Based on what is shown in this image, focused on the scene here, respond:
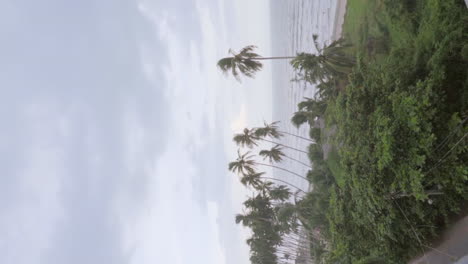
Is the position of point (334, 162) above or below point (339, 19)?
below

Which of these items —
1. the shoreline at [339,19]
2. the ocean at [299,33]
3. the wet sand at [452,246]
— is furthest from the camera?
the ocean at [299,33]

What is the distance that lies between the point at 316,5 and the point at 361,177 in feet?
102

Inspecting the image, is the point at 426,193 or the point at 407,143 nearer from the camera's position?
the point at 407,143

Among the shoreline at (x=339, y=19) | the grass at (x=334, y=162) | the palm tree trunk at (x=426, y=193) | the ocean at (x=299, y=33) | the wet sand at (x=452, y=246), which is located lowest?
the wet sand at (x=452, y=246)

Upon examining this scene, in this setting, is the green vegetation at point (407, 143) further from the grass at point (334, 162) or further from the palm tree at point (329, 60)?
the grass at point (334, 162)

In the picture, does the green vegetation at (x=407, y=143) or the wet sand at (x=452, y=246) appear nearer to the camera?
the green vegetation at (x=407, y=143)

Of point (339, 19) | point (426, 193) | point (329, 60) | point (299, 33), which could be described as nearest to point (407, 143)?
point (426, 193)

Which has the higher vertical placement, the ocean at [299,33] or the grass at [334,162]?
the ocean at [299,33]

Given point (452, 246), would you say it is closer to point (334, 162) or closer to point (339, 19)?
point (334, 162)

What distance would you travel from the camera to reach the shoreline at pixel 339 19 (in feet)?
91.1

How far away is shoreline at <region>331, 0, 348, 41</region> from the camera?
27766 millimetres

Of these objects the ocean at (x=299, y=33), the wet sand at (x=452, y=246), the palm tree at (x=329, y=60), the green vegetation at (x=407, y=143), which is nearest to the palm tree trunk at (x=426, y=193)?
the green vegetation at (x=407, y=143)

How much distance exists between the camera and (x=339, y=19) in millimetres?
28625

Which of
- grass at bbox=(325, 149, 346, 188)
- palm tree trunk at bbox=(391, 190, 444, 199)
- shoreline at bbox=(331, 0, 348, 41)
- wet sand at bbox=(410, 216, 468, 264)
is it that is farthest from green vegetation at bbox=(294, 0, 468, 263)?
shoreline at bbox=(331, 0, 348, 41)
